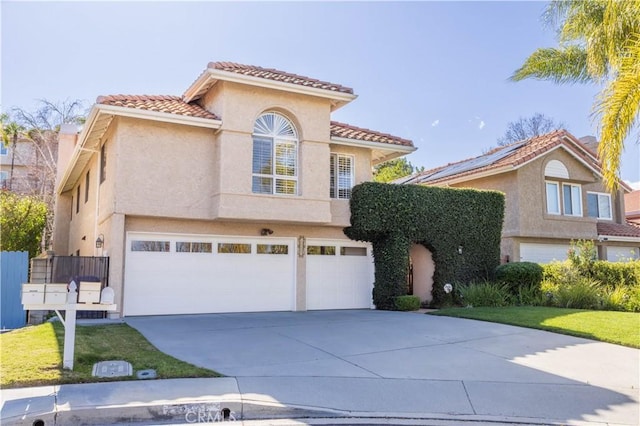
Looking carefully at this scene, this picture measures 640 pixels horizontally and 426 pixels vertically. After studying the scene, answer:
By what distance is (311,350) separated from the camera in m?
9.09

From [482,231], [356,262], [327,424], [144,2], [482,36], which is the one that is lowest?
[327,424]

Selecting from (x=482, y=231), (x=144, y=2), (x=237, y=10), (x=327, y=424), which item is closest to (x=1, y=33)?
(x=144, y=2)

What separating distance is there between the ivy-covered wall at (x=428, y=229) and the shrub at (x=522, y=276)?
1054 millimetres

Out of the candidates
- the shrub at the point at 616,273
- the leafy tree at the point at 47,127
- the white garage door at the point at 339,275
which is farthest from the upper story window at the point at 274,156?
the leafy tree at the point at 47,127

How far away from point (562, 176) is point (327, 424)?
68.2 ft

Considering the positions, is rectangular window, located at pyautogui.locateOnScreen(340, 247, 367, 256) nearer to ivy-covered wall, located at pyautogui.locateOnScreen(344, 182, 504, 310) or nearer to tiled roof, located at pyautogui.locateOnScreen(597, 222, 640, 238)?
ivy-covered wall, located at pyautogui.locateOnScreen(344, 182, 504, 310)

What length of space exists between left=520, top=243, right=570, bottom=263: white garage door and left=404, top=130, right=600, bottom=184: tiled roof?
385 cm

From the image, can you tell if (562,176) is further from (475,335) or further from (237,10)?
(237,10)

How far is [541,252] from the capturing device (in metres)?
21.9

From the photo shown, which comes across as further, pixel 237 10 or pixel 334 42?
pixel 334 42

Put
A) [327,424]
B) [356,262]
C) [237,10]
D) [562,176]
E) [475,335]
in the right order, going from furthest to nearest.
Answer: [562,176] < [356,262] < [237,10] < [475,335] < [327,424]

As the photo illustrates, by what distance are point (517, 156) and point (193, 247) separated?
49.7 ft

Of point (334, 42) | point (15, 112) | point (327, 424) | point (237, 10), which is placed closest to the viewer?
point (327, 424)

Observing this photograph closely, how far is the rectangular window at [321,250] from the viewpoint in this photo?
16.5m
